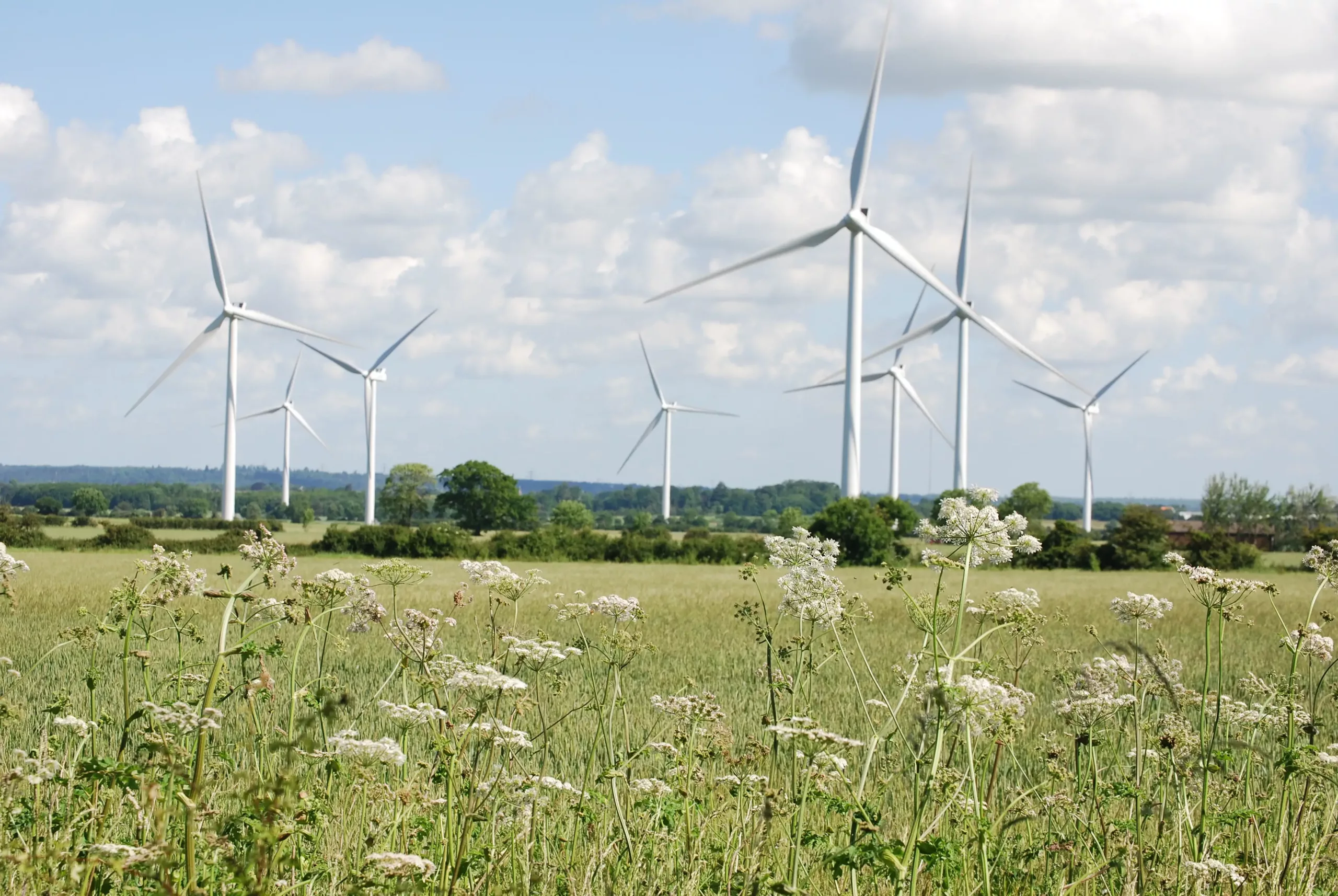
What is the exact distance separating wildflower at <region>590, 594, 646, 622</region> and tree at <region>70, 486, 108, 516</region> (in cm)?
17907

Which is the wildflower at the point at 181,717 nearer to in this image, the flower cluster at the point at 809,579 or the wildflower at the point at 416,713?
the wildflower at the point at 416,713

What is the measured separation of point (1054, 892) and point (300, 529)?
140 metres

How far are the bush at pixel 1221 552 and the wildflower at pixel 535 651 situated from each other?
268ft

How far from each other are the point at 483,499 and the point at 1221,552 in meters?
72.5

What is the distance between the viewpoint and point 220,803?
28.4 ft

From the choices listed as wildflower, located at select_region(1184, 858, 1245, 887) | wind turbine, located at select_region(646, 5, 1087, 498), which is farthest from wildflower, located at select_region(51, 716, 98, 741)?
wind turbine, located at select_region(646, 5, 1087, 498)

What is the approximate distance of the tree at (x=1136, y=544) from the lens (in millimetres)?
87500

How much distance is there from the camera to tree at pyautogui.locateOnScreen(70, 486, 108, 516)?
174 metres

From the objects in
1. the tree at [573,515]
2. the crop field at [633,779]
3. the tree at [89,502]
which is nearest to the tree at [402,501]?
the tree at [573,515]

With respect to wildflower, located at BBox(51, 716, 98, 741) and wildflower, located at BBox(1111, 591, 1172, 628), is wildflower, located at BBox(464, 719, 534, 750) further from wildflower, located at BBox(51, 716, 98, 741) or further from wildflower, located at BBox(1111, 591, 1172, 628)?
wildflower, located at BBox(1111, 591, 1172, 628)

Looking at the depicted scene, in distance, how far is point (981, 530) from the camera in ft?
21.6

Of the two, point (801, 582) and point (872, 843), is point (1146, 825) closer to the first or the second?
point (801, 582)

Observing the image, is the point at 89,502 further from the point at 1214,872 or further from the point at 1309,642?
the point at 1214,872

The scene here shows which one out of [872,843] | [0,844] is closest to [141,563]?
[0,844]
